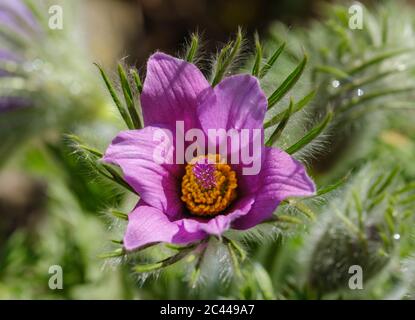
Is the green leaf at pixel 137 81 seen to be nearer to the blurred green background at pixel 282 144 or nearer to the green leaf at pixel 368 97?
the blurred green background at pixel 282 144

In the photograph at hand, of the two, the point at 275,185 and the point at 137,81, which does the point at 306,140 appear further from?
the point at 137,81

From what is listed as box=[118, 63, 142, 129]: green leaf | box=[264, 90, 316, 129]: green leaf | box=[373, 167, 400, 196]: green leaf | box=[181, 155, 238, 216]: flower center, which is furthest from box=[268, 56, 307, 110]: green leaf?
box=[373, 167, 400, 196]: green leaf

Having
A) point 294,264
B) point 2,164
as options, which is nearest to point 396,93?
point 294,264

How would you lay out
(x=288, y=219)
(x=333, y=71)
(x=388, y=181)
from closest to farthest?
1. (x=288, y=219)
2. (x=388, y=181)
3. (x=333, y=71)

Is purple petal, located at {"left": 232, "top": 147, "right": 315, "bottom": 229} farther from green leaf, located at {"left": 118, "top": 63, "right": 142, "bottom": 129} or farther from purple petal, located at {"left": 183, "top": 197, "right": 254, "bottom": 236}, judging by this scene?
green leaf, located at {"left": 118, "top": 63, "right": 142, "bottom": 129}

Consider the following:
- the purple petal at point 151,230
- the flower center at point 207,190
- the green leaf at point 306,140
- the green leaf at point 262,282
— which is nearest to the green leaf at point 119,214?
the purple petal at point 151,230

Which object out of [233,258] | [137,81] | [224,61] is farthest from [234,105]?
[233,258]

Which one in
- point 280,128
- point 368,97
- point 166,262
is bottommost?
point 166,262

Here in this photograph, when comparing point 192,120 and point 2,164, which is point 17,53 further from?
point 192,120
